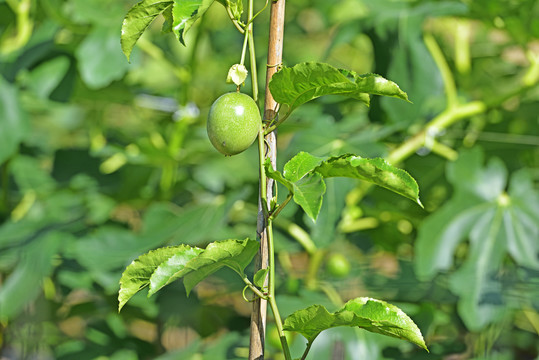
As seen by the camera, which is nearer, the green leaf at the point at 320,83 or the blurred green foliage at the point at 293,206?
the green leaf at the point at 320,83

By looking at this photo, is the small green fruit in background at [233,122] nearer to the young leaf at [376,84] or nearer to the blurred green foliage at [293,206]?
the young leaf at [376,84]

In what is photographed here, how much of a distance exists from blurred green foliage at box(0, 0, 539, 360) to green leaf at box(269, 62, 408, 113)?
36 cm

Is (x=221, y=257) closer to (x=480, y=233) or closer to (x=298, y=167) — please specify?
(x=298, y=167)

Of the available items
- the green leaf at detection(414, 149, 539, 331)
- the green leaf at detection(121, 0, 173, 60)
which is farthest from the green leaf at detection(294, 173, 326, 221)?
the green leaf at detection(414, 149, 539, 331)

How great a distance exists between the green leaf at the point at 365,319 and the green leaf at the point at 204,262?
0.04 m

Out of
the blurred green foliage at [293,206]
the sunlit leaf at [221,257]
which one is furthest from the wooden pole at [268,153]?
the blurred green foliage at [293,206]

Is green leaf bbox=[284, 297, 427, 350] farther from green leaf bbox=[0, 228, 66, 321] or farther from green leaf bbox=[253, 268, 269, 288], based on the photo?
green leaf bbox=[0, 228, 66, 321]

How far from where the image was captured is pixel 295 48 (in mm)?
1174

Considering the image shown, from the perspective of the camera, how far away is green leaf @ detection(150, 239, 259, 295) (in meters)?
0.29

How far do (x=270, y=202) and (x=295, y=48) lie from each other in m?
0.89

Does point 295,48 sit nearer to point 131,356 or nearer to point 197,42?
point 197,42

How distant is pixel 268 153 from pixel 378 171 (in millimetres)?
67

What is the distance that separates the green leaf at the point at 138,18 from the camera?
30 centimetres

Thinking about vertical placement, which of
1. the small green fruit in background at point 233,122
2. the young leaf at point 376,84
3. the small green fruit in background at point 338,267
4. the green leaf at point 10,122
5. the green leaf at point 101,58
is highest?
the green leaf at point 101,58
